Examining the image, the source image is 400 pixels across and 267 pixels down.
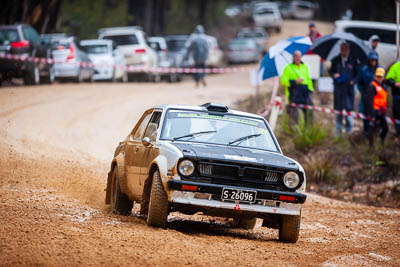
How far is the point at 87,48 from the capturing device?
97.6 feet

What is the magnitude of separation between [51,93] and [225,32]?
41.0m

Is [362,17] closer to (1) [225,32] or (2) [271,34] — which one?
(2) [271,34]

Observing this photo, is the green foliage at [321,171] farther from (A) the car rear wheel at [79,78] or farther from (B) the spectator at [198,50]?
(A) the car rear wheel at [79,78]

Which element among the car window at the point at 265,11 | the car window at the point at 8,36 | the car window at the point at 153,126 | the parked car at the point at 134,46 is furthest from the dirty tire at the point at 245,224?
the car window at the point at 265,11

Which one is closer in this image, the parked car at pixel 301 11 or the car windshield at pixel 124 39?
the car windshield at pixel 124 39

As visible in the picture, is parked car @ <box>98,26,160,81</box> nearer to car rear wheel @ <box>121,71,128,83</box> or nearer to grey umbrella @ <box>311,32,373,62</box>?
car rear wheel @ <box>121,71,128,83</box>

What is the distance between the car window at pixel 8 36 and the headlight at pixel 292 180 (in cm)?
1891

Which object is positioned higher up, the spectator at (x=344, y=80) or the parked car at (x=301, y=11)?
the spectator at (x=344, y=80)

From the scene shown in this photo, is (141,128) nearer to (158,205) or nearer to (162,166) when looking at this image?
(162,166)

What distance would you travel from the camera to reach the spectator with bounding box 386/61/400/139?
52.2 ft

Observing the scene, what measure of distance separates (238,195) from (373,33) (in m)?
17.7

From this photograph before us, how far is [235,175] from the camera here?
8227mm

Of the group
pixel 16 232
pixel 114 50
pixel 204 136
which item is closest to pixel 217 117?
pixel 204 136

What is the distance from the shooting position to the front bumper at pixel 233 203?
7.99 meters
